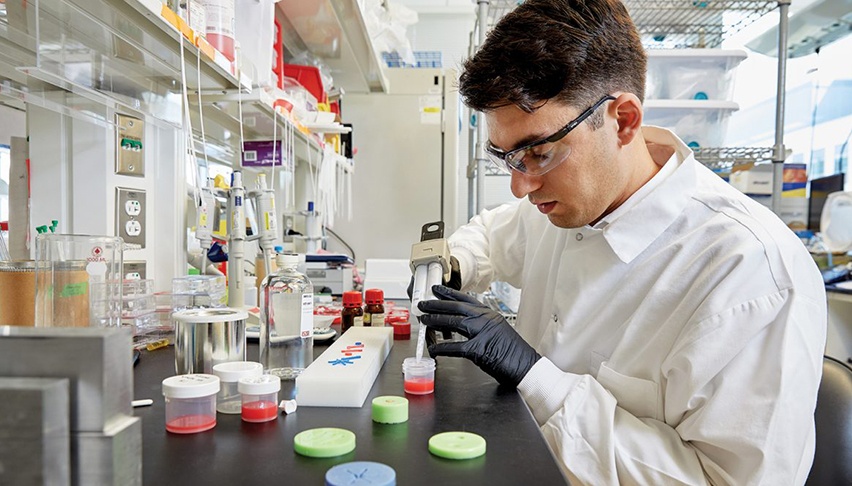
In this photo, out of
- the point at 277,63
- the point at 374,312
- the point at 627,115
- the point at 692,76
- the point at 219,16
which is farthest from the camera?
the point at 692,76

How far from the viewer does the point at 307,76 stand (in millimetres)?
2467

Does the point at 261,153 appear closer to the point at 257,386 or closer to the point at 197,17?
the point at 197,17

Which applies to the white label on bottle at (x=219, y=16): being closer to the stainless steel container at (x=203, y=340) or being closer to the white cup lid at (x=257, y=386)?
the stainless steel container at (x=203, y=340)

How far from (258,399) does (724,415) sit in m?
0.71

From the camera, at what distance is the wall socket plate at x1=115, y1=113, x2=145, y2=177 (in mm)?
1413

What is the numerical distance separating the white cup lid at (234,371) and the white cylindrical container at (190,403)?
4 cm

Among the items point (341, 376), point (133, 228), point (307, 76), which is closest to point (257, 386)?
point (341, 376)

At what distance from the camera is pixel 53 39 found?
0.97m

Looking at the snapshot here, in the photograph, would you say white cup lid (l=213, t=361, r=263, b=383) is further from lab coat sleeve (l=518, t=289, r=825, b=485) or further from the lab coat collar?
the lab coat collar

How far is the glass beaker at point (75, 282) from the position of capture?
35.9 inches

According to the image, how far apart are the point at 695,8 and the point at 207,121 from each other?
2.08 meters

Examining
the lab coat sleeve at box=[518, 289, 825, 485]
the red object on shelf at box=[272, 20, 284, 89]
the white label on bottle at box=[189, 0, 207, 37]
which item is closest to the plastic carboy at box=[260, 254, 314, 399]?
the lab coat sleeve at box=[518, 289, 825, 485]

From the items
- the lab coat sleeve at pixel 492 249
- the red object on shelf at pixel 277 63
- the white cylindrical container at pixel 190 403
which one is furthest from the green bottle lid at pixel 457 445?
the red object on shelf at pixel 277 63

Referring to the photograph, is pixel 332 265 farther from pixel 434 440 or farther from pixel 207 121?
pixel 434 440
